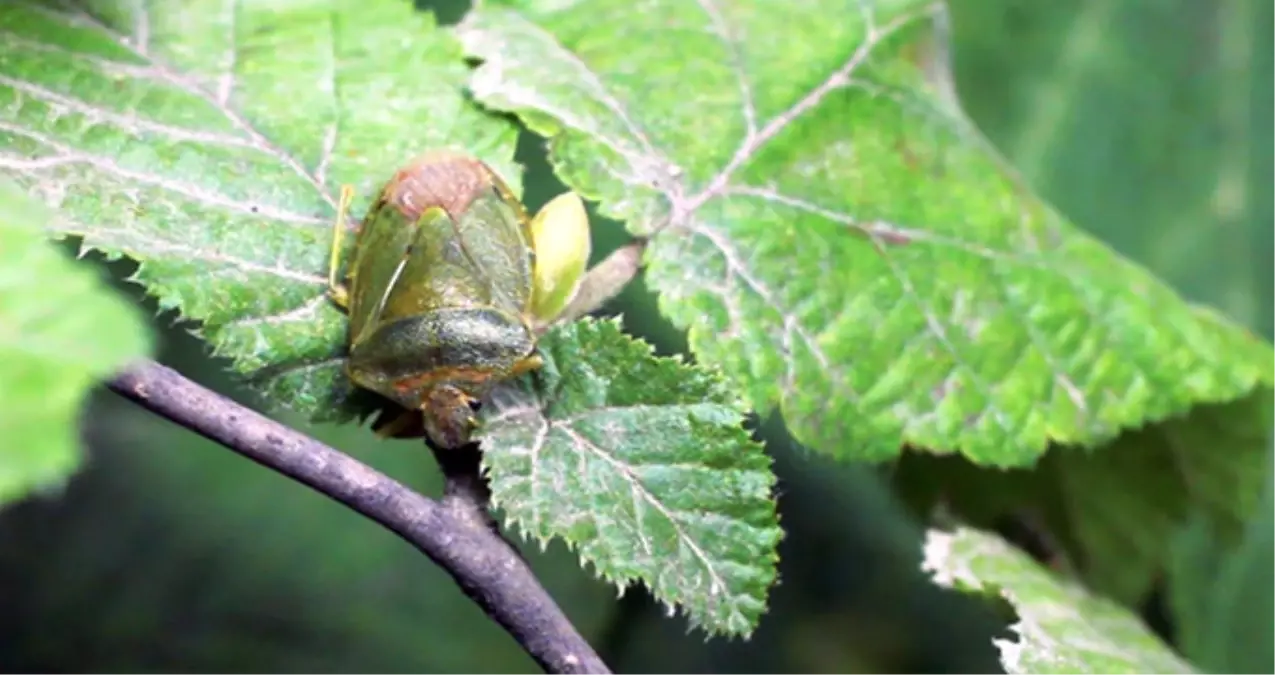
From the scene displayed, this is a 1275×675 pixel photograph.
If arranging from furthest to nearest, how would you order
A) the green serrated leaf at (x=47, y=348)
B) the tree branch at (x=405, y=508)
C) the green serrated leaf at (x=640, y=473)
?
→ the green serrated leaf at (x=640, y=473), the tree branch at (x=405, y=508), the green serrated leaf at (x=47, y=348)

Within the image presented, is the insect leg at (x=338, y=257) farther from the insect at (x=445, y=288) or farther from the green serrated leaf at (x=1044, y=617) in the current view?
the green serrated leaf at (x=1044, y=617)

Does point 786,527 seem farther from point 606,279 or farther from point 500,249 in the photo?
point 500,249

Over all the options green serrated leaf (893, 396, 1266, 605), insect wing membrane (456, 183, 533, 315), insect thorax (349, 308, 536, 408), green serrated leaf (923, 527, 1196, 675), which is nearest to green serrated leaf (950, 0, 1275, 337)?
green serrated leaf (893, 396, 1266, 605)

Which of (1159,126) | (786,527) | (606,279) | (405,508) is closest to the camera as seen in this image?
(405,508)

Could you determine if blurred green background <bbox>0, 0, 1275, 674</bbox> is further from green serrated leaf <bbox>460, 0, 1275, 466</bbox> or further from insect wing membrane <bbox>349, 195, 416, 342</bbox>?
insect wing membrane <bbox>349, 195, 416, 342</bbox>

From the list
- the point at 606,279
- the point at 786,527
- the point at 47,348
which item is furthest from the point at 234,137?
the point at 786,527

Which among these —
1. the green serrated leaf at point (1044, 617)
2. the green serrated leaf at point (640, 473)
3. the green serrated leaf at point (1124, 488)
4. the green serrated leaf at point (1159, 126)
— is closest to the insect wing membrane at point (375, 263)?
the green serrated leaf at point (640, 473)

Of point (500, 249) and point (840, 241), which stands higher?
point (840, 241)

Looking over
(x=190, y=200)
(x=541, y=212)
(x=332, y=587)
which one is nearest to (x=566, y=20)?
(x=541, y=212)

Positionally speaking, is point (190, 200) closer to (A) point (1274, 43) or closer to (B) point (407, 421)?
(B) point (407, 421)
